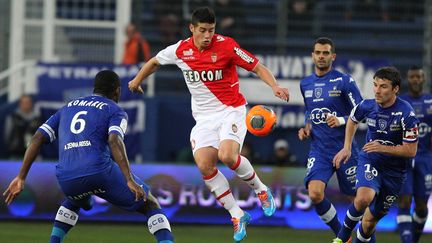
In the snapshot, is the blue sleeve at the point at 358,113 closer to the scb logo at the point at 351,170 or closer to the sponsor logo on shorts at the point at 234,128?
the scb logo at the point at 351,170

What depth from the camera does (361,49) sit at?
20.8 m

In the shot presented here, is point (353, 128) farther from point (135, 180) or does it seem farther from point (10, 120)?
point (10, 120)

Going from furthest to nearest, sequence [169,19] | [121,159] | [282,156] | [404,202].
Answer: [169,19] < [282,156] < [404,202] < [121,159]

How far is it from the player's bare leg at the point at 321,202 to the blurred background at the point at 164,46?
20.0ft

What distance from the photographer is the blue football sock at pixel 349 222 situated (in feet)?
37.0

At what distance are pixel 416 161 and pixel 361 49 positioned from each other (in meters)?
7.11

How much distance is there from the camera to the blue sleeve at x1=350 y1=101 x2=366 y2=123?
1128 centimetres

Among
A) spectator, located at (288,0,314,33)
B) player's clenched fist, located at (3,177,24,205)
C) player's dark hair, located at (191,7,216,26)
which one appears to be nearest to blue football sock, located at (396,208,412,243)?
player's dark hair, located at (191,7,216,26)

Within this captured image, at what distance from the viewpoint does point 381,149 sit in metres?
10.9

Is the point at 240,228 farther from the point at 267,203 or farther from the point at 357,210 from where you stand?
the point at 357,210

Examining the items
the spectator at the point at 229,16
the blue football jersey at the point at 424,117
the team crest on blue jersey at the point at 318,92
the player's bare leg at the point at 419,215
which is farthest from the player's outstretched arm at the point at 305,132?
the spectator at the point at 229,16

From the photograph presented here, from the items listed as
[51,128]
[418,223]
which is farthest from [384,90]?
[418,223]

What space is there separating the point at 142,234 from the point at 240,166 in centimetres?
386

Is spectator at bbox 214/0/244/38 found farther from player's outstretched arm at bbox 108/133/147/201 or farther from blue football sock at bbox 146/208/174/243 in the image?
player's outstretched arm at bbox 108/133/147/201
